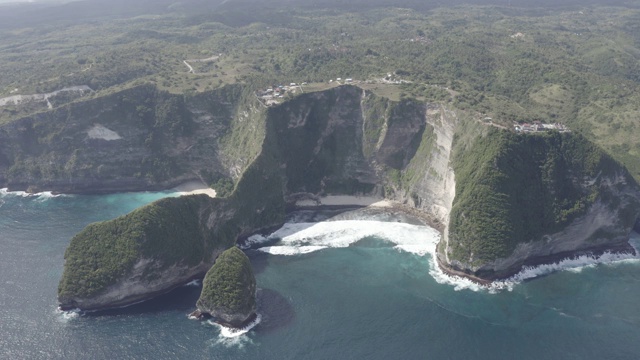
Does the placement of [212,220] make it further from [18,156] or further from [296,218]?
[18,156]

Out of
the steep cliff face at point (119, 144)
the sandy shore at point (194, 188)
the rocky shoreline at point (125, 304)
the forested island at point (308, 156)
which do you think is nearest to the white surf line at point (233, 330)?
the forested island at point (308, 156)

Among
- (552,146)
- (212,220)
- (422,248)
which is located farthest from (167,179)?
(552,146)

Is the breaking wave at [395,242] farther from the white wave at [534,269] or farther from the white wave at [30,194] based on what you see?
the white wave at [30,194]

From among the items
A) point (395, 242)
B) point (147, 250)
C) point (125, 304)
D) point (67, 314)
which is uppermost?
point (147, 250)

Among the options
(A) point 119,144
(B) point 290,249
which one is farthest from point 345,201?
(A) point 119,144

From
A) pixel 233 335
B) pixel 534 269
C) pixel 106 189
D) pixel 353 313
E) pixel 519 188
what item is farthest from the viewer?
pixel 106 189

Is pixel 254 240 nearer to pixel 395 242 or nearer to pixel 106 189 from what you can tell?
pixel 395 242

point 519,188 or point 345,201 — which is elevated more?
point 519,188

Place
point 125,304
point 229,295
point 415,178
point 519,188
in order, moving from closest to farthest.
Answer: point 229,295 → point 125,304 → point 519,188 → point 415,178
